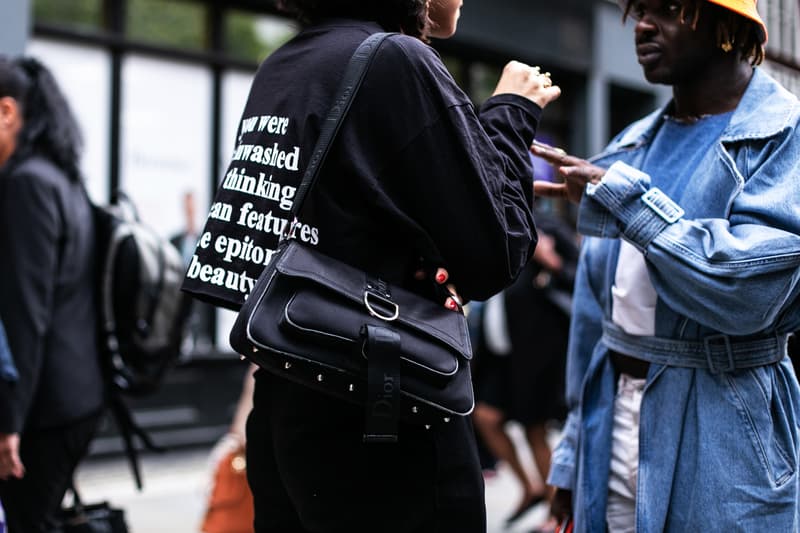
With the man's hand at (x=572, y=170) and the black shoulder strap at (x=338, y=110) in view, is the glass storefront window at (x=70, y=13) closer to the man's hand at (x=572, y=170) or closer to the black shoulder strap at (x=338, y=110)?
the man's hand at (x=572, y=170)

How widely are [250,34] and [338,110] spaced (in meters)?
6.68

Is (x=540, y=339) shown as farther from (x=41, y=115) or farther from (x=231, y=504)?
(x=41, y=115)

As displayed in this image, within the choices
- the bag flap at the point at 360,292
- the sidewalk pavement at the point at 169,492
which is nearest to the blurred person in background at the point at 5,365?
the bag flap at the point at 360,292

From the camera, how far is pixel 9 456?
2.95 m

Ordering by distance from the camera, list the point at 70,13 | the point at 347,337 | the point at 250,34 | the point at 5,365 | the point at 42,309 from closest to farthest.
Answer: the point at 347,337 → the point at 5,365 → the point at 42,309 → the point at 70,13 → the point at 250,34

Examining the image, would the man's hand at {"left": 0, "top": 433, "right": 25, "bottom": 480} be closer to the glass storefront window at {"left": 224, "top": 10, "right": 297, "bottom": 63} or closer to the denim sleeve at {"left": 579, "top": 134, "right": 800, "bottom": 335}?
the denim sleeve at {"left": 579, "top": 134, "right": 800, "bottom": 335}

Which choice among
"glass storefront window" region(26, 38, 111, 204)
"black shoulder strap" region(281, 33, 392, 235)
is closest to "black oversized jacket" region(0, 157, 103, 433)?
"black shoulder strap" region(281, 33, 392, 235)

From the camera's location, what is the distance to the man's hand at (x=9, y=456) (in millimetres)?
2936

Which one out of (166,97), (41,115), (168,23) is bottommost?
(166,97)

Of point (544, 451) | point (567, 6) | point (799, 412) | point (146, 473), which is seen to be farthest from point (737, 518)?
point (567, 6)

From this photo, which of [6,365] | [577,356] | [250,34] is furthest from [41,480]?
[250,34]

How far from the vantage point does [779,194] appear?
6.89 feet

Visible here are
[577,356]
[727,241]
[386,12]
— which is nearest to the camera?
[386,12]

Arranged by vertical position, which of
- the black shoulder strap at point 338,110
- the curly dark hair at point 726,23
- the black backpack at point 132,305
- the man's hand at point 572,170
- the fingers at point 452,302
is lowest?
the black backpack at point 132,305
